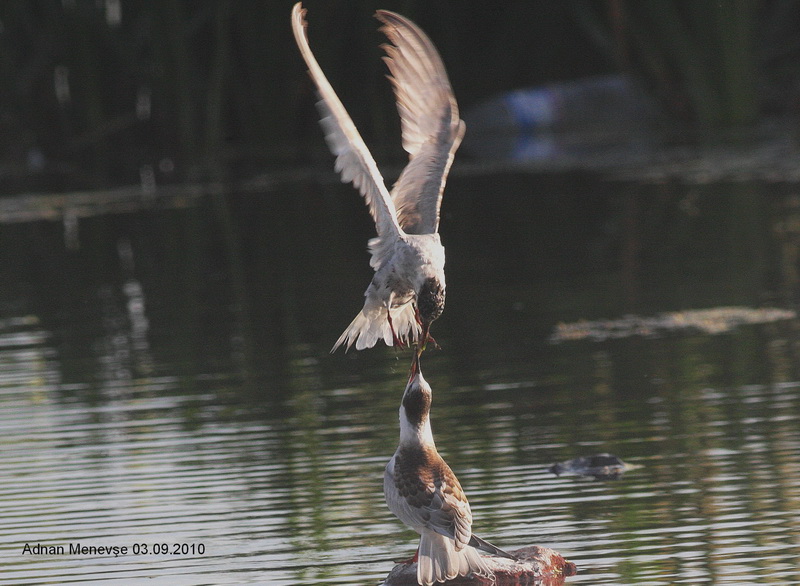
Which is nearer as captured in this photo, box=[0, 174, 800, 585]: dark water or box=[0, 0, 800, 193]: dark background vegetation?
box=[0, 174, 800, 585]: dark water

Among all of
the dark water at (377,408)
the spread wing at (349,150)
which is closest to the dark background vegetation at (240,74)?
the dark water at (377,408)

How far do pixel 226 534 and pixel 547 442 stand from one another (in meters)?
1.92

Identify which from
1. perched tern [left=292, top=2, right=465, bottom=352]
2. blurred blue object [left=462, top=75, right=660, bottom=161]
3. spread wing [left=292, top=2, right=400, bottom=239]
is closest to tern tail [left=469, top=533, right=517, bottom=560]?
perched tern [left=292, top=2, right=465, bottom=352]

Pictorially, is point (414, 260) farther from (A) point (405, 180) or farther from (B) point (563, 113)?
(B) point (563, 113)

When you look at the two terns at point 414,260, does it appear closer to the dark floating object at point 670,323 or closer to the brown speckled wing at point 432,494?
the brown speckled wing at point 432,494

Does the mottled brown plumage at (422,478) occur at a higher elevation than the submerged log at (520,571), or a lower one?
higher

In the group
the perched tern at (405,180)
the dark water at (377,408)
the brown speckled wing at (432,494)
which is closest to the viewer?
the brown speckled wing at (432,494)

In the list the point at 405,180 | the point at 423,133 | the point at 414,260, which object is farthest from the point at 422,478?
the point at 423,133

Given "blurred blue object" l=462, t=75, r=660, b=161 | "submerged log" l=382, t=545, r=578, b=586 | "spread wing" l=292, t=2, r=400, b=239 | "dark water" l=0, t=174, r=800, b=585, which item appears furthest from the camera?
"blurred blue object" l=462, t=75, r=660, b=161

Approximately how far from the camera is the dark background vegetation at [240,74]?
84.6ft

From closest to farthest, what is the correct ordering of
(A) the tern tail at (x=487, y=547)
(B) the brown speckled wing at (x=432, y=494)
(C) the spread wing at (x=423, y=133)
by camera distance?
(B) the brown speckled wing at (x=432, y=494), (A) the tern tail at (x=487, y=547), (C) the spread wing at (x=423, y=133)

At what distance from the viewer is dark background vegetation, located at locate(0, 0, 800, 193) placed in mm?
25797

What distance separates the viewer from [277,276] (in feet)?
48.4

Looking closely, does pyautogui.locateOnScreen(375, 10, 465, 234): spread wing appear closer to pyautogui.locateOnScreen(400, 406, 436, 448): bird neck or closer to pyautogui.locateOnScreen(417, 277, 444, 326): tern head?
pyautogui.locateOnScreen(417, 277, 444, 326): tern head
